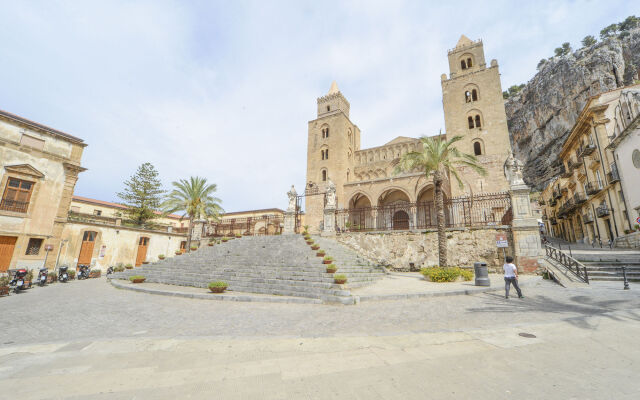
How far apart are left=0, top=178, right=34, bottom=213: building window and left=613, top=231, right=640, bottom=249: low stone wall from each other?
131ft

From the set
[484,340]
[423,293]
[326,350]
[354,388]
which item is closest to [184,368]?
[326,350]

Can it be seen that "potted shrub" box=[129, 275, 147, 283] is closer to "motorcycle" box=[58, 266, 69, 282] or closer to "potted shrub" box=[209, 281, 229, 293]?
"potted shrub" box=[209, 281, 229, 293]

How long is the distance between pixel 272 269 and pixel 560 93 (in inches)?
1907

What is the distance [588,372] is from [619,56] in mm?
55286

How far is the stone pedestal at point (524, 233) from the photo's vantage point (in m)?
11.9

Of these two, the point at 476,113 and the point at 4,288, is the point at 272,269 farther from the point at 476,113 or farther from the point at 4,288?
the point at 476,113

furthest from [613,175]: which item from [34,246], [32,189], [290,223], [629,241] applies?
[32,189]

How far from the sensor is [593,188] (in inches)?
909

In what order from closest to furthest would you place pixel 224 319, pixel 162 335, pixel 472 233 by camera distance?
1. pixel 162 335
2. pixel 224 319
3. pixel 472 233

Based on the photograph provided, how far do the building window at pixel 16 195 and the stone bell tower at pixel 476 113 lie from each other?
33.1m

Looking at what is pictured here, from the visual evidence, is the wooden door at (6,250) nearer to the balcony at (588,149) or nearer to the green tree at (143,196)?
the green tree at (143,196)

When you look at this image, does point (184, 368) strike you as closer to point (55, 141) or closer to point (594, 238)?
point (55, 141)

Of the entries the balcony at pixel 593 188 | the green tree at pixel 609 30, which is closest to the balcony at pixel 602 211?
the balcony at pixel 593 188

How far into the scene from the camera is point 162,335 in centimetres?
491
